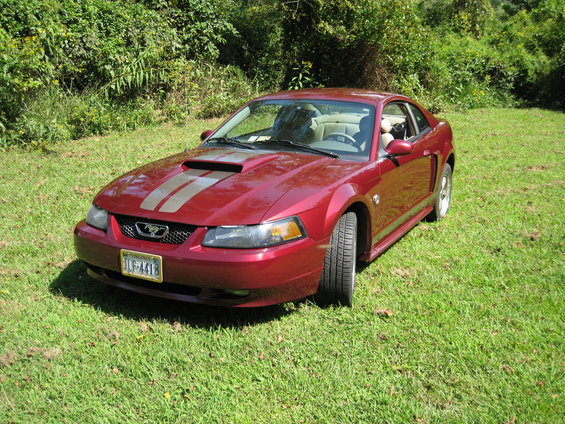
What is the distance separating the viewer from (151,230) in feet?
11.7

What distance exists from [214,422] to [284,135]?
257 centimetres

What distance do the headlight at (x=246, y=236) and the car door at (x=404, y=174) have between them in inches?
44.0

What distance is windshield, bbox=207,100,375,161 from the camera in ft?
14.9

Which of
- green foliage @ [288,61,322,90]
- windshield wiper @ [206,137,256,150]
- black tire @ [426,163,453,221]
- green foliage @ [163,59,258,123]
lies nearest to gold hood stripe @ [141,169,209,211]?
windshield wiper @ [206,137,256,150]

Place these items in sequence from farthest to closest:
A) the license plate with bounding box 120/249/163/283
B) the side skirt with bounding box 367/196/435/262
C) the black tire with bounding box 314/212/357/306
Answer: the side skirt with bounding box 367/196/435/262, the black tire with bounding box 314/212/357/306, the license plate with bounding box 120/249/163/283

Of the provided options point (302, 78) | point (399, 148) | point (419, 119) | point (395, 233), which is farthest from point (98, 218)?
point (302, 78)

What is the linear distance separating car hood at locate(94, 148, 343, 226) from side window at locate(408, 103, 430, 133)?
1.62 meters

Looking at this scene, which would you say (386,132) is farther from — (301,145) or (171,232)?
(171,232)

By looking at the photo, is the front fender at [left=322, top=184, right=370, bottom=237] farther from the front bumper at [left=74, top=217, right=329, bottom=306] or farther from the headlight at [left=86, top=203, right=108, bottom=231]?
the headlight at [left=86, top=203, right=108, bottom=231]

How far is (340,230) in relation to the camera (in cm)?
385

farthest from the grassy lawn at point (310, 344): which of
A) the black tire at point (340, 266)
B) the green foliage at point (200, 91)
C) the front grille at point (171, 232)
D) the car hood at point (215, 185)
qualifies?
the green foliage at point (200, 91)

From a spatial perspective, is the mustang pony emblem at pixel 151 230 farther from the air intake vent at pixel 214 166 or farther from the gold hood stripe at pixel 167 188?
the air intake vent at pixel 214 166

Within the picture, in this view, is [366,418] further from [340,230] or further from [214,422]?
[340,230]

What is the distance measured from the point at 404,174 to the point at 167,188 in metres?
2.08
